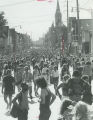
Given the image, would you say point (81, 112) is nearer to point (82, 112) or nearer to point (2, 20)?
point (82, 112)

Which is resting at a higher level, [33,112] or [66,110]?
[66,110]

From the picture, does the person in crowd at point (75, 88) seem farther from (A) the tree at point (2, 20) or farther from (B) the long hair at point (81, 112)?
(A) the tree at point (2, 20)

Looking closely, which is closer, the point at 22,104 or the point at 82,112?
the point at 82,112

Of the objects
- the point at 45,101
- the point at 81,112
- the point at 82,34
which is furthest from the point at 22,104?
the point at 82,34

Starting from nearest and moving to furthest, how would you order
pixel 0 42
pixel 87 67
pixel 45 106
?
Result: 1. pixel 45 106
2. pixel 87 67
3. pixel 0 42

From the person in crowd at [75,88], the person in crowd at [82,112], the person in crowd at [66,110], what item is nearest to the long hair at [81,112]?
the person in crowd at [82,112]

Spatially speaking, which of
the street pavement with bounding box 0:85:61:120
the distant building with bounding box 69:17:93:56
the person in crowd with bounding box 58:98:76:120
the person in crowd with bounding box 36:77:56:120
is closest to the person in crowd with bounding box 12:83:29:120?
the person in crowd with bounding box 36:77:56:120

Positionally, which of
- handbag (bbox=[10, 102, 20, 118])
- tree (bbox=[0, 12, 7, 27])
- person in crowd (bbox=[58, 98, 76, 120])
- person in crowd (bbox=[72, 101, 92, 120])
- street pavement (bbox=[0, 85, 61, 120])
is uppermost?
tree (bbox=[0, 12, 7, 27])

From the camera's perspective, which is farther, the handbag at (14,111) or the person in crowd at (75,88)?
the person in crowd at (75,88)

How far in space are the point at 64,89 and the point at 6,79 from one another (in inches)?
160

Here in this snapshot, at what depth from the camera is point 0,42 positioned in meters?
108

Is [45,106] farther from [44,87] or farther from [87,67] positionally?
[87,67]

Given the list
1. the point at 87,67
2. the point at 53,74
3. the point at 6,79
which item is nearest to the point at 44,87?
the point at 6,79

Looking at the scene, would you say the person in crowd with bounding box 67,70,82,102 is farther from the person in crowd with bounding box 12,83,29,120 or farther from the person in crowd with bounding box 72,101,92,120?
the person in crowd with bounding box 72,101,92,120
